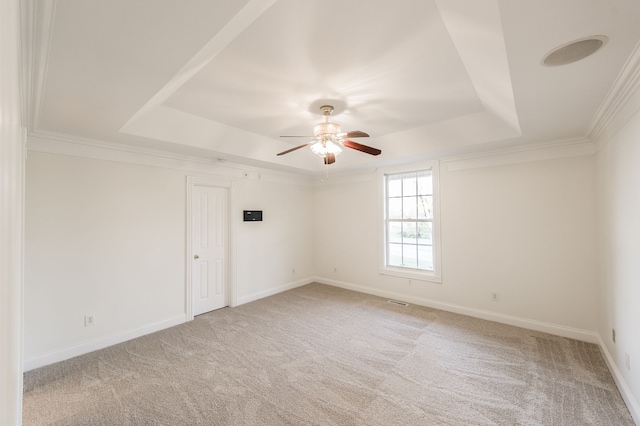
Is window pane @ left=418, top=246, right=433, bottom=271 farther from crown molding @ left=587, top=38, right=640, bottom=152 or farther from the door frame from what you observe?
the door frame

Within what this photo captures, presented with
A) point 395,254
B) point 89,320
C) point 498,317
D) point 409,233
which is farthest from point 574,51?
point 89,320

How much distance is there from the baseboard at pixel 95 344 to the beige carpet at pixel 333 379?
0.10 m

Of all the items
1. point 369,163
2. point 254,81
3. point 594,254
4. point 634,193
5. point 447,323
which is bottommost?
point 447,323

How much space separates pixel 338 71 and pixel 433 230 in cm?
314

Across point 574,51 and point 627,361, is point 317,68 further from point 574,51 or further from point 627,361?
point 627,361

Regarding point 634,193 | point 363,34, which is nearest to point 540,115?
point 634,193

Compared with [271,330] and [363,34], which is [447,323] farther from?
[363,34]

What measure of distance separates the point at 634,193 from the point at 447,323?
2.50 metres

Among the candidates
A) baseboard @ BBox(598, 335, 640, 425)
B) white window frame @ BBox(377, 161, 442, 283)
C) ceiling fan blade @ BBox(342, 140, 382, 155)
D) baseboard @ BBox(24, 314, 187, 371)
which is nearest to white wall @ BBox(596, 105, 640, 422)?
baseboard @ BBox(598, 335, 640, 425)

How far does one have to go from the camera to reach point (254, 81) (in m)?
2.49

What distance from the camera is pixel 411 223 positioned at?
4863 millimetres

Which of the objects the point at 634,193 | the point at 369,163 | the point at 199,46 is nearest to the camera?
the point at 199,46

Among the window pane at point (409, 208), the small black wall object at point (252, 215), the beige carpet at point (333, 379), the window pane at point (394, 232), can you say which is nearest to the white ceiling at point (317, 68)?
the window pane at point (409, 208)

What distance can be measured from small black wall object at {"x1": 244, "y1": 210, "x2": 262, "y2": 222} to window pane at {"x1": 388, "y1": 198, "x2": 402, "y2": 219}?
2.41 meters
